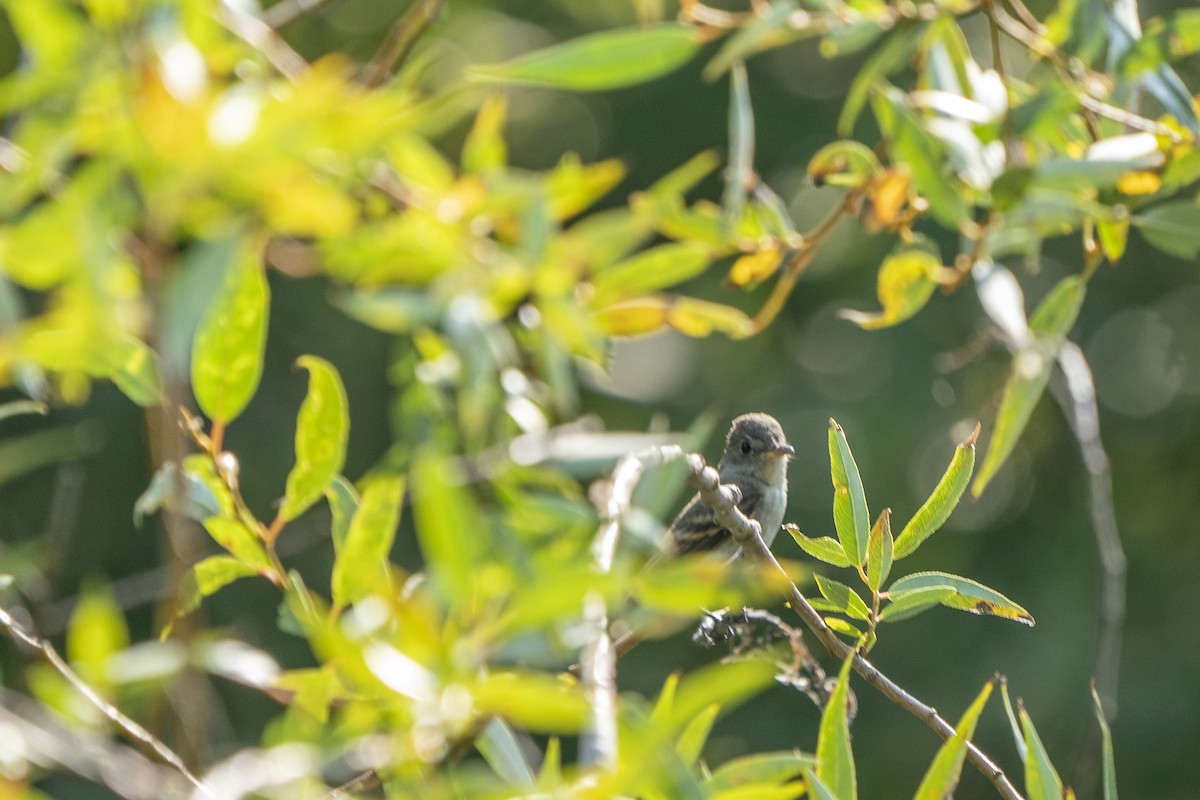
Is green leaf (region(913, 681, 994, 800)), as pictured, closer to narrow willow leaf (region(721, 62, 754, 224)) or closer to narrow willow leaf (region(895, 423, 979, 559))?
narrow willow leaf (region(895, 423, 979, 559))

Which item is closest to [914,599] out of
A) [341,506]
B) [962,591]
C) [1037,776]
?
[962,591]

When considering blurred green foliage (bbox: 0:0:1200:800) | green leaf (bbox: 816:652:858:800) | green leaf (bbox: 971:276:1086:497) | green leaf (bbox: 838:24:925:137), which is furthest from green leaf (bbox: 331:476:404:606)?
green leaf (bbox: 838:24:925:137)

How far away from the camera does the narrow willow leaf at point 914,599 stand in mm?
1955

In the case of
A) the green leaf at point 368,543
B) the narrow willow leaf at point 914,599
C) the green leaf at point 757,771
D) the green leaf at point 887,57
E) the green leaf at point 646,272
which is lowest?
the green leaf at point 757,771

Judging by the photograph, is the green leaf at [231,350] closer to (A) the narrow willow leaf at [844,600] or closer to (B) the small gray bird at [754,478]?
(A) the narrow willow leaf at [844,600]

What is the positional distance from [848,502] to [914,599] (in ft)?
0.56

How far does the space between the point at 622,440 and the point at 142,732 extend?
0.60m

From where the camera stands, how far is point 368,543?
1.58 m

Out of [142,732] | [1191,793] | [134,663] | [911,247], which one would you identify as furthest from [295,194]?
[1191,793]

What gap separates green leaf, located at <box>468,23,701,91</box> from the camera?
208cm

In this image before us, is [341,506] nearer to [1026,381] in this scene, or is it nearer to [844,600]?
[844,600]

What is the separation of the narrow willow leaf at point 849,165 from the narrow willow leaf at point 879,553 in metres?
0.99

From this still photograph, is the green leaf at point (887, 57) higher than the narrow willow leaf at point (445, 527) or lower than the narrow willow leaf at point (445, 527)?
higher

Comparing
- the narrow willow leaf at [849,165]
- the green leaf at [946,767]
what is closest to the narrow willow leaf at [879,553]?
the green leaf at [946,767]
